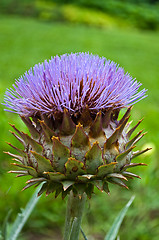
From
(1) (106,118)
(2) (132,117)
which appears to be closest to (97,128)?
(1) (106,118)

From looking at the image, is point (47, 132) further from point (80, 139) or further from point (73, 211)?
point (73, 211)

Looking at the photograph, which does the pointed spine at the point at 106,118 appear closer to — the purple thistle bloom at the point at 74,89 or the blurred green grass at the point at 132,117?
the purple thistle bloom at the point at 74,89

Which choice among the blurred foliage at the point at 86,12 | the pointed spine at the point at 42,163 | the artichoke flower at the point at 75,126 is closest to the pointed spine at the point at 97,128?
the artichoke flower at the point at 75,126

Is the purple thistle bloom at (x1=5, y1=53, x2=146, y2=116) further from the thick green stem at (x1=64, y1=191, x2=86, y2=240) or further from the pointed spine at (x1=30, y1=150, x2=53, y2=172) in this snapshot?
the thick green stem at (x1=64, y1=191, x2=86, y2=240)

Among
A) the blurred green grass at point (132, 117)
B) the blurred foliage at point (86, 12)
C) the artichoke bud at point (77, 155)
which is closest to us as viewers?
the artichoke bud at point (77, 155)

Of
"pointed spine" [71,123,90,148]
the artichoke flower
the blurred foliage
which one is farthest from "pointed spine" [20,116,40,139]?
the blurred foliage

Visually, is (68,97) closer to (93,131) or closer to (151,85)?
(93,131)
